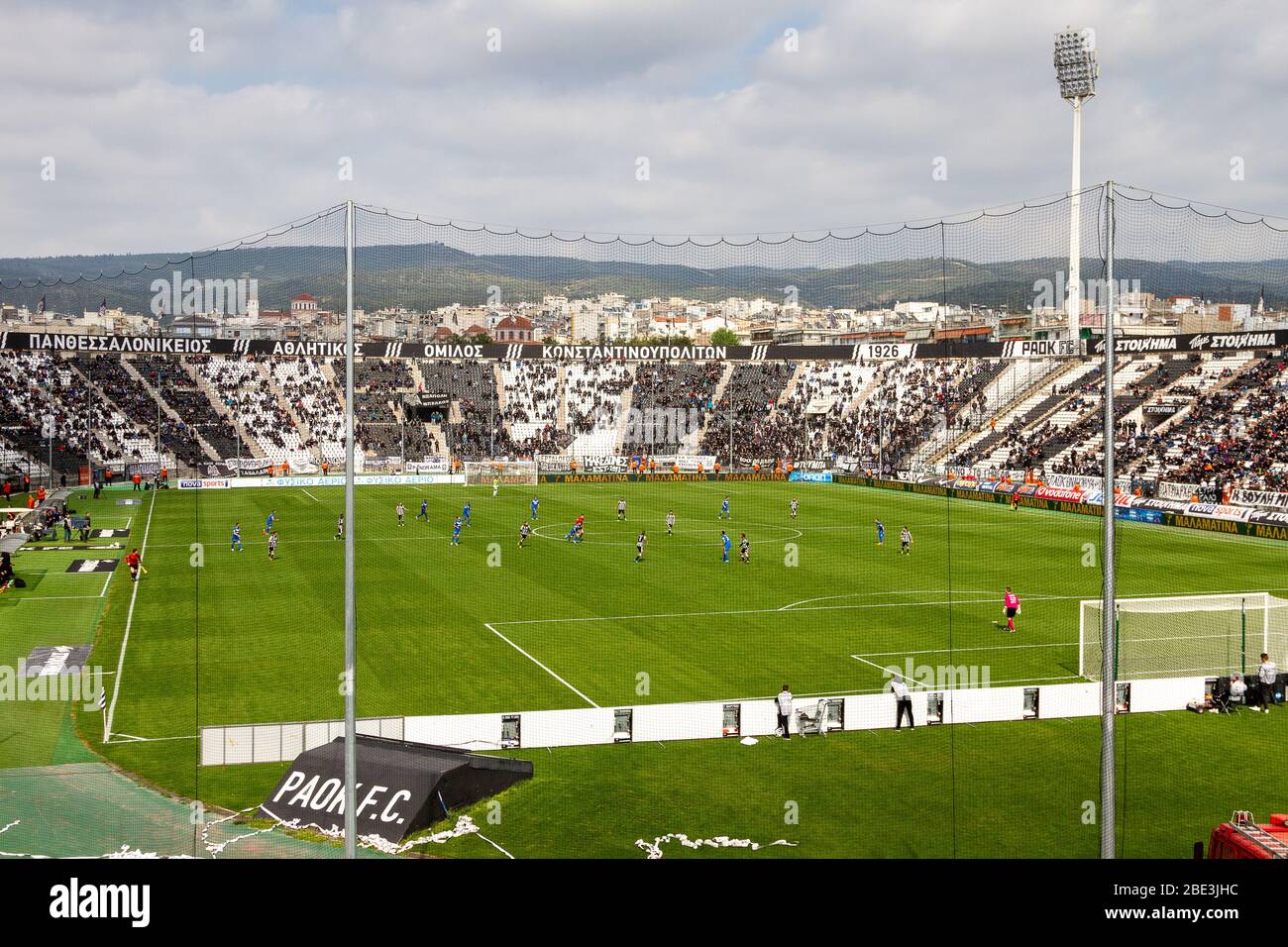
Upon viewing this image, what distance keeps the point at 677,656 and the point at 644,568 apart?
1315 cm

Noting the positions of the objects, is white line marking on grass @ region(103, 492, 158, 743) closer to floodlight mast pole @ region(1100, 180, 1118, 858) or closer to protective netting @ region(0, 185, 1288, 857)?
protective netting @ region(0, 185, 1288, 857)

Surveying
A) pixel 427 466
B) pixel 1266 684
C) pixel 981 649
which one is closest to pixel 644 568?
pixel 981 649

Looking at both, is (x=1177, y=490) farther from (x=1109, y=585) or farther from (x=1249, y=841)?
(x=1109, y=585)

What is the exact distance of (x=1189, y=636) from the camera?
23.4 m

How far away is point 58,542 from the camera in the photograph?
4459 centimetres

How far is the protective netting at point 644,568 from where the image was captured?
1509cm

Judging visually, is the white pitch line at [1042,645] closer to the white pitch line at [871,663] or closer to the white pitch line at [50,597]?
the white pitch line at [871,663]

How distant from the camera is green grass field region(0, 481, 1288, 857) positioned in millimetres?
15250

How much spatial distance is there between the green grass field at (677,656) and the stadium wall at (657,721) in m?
0.34

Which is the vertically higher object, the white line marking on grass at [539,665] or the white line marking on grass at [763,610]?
the white line marking on grass at [763,610]

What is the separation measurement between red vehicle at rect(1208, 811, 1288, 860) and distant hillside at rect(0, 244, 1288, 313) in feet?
22.2

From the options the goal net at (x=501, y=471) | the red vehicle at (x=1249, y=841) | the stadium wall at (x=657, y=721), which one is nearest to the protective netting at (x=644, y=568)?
the stadium wall at (x=657, y=721)

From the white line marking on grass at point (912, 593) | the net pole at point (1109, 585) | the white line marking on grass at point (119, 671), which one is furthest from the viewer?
the white line marking on grass at point (912, 593)
